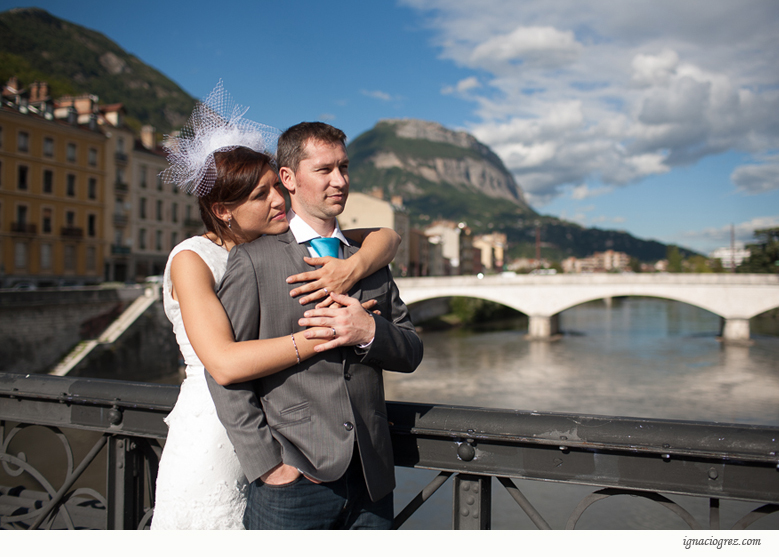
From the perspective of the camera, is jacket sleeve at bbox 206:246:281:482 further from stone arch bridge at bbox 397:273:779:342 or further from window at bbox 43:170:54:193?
stone arch bridge at bbox 397:273:779:342

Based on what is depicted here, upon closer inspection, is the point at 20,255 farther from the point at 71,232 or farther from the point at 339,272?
the point at 339,272

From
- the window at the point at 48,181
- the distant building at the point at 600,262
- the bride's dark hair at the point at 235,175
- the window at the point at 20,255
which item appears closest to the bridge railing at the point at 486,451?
the bride's dark hair at the point at 235,175

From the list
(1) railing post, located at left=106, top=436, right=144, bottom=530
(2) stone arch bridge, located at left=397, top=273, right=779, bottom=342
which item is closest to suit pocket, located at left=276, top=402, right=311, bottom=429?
(1) railing post, located at left=106, top=436, right=144, bottom=530

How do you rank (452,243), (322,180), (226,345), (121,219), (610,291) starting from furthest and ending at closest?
(452,243), (610,291), (121,219), (322,180), (226,345)

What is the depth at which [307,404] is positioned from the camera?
55.6 inches

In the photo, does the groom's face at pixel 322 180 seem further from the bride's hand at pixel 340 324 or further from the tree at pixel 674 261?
the tree at pixel 674 261

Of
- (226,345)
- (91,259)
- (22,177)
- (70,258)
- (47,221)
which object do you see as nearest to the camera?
(226,345)

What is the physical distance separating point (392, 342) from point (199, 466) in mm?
646

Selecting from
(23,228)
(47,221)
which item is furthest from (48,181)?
(23,228)

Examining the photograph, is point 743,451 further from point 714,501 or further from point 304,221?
point 304,221

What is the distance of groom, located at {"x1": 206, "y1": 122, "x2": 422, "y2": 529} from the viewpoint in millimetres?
1375

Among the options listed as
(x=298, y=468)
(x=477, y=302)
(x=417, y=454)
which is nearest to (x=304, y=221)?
(x=298, y=468)

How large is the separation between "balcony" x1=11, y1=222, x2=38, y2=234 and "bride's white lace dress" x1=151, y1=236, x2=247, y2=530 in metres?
29.0

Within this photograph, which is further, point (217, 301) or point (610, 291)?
point (610, 291)
